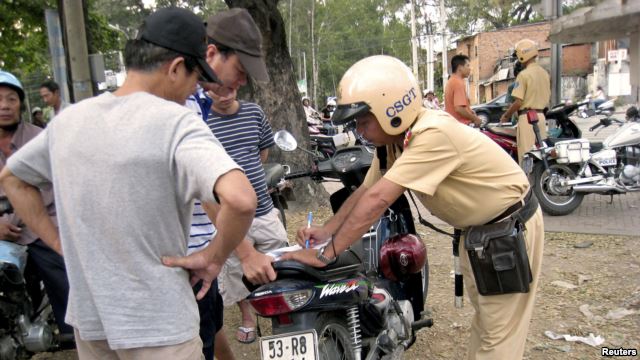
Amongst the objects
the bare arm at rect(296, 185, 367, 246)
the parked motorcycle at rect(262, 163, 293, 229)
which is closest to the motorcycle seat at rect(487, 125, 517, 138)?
the parked motorcycle at rect(262, 163, 293, 229)

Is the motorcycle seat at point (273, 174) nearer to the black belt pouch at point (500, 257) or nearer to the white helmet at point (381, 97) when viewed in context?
the white helmet at point (381, 97)

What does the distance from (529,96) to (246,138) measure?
4869mm

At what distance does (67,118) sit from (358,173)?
2.04 m

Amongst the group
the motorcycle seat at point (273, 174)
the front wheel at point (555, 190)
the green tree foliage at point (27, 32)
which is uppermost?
the green tree foliage at point (27, 32)

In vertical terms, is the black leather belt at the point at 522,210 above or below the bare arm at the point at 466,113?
below

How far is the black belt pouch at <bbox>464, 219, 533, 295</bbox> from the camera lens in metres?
2.42

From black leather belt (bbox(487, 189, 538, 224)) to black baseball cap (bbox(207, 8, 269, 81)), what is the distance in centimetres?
132

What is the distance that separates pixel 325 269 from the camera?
2.40 meters

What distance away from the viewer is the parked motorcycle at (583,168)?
6149 millimetres

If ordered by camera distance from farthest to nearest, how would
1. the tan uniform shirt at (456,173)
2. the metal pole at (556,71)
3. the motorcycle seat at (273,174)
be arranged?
the metal pole at (556,71), the motorcycle seat at (273,174), the tan uniform shirt at (456,173)

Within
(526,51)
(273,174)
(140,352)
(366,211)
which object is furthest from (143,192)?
(526,51)

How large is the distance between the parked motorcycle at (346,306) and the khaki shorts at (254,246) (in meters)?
0.56

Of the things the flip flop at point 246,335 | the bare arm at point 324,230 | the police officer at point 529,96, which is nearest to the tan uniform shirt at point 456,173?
the bare arm at point 324,230

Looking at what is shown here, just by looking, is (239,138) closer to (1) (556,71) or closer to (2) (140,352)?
(2) (140,352)
